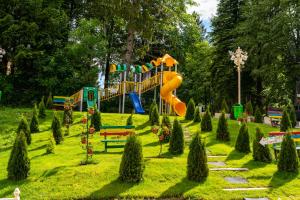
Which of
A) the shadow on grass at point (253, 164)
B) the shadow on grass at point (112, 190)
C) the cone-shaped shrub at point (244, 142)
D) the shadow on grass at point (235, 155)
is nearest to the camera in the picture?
the shadow on grass at point (112, 190)

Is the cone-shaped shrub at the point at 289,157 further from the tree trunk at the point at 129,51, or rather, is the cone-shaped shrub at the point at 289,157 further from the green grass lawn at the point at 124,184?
the tree trunk at the point at 129,51

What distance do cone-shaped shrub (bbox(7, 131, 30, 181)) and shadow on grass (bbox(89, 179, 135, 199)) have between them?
223 cm

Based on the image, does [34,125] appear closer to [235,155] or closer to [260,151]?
[235,155]

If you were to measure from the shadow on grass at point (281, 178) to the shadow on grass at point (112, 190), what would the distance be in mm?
4066

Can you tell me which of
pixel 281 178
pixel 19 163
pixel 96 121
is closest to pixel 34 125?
pixel 96 121

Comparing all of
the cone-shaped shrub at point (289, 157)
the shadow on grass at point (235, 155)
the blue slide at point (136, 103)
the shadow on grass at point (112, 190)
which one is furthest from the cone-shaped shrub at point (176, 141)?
the blue slide at point (136, 103)

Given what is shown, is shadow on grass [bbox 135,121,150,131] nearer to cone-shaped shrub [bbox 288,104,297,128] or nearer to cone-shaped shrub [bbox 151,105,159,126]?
cone-shaped shrub [bbox 151,105,159,126]

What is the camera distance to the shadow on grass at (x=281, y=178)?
10867 millimetres

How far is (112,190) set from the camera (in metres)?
9.75

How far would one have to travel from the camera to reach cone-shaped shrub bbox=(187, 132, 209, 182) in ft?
35.1

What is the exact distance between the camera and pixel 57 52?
31.0 metres

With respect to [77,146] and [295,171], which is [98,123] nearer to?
[77,146]

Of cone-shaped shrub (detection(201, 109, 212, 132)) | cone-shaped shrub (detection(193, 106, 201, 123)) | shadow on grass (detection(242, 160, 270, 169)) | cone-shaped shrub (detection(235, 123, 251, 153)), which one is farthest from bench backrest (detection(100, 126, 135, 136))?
cone-shaped shrub (detection(193, 106, 201, 123))

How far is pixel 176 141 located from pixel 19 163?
5615 millimetres
